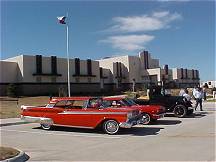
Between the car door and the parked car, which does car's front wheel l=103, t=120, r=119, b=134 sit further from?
the parked car

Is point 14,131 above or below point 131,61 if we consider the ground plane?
below

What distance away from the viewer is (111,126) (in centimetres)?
1580

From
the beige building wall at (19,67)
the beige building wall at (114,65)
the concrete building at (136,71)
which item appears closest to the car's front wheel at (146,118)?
the beige building wall at (19,67)

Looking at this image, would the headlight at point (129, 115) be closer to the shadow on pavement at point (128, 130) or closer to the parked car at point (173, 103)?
the shadow on pavement at point (128, 130)

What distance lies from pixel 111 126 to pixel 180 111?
26.3ft

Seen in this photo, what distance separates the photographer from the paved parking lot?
34.8 ft

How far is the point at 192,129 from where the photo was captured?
54.3ft

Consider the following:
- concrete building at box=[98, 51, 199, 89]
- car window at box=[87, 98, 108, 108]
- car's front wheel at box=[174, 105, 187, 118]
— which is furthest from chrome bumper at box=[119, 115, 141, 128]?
concrete building at box=[98, 51, 199, 89]

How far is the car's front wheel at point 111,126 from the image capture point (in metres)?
15.7


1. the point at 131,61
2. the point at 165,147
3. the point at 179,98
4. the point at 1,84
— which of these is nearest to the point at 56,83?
the point at 1,84

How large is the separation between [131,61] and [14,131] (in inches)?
3230

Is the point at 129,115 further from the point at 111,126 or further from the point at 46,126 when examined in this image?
the point at 46,126

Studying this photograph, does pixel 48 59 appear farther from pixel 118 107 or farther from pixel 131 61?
pixel 118 107

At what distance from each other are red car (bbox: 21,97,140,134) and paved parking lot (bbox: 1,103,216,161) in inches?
15.3
